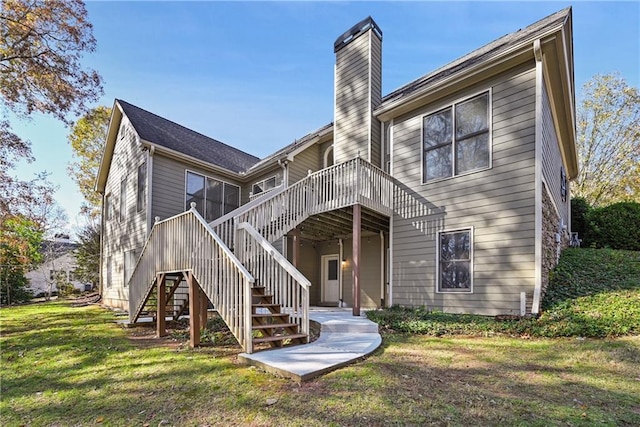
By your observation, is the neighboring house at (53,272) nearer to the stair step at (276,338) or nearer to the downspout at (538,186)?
the stair step at (276,338)

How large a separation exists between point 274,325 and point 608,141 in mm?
25199

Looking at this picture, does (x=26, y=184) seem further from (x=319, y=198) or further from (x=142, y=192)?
(x=319, y=198)

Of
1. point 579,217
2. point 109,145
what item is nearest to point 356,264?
point 579,217

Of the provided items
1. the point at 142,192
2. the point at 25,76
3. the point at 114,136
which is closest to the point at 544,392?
the point at 142,192

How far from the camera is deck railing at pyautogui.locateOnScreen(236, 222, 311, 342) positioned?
19.4ft

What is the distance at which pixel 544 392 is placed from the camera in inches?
145

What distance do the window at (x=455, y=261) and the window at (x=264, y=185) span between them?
285 inches

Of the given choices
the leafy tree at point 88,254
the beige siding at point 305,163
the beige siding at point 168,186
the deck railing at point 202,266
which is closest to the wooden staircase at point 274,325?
the deck railing at point 202,266

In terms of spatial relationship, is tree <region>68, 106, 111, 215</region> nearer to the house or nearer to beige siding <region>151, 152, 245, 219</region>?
the house

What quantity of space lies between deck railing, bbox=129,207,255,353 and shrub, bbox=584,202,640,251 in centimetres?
1415

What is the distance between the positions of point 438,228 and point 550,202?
2960 millimetres

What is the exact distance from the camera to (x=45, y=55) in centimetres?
1105

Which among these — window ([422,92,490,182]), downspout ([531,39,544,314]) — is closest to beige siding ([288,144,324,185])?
window ([422,92,490,182])

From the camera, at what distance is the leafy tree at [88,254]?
2066cm
